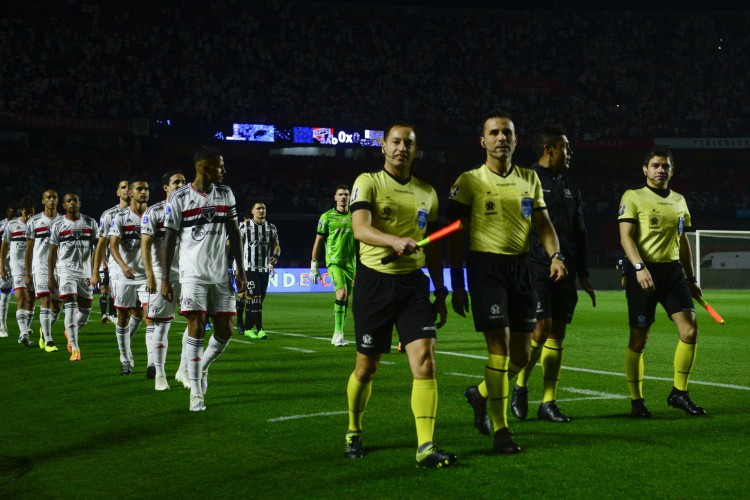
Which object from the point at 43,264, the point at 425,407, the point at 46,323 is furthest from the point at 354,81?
the point at 425,407

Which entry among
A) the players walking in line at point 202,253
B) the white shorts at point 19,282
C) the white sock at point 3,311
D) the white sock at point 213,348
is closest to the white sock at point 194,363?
the players walking in line at point 202,253

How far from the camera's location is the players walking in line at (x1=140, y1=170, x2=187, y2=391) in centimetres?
916

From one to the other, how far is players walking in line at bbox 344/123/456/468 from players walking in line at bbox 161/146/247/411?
236cm

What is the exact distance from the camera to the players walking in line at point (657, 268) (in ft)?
24.4

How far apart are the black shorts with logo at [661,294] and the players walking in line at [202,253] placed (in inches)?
131

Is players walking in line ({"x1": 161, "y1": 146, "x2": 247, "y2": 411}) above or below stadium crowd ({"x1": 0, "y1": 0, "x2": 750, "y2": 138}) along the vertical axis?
below

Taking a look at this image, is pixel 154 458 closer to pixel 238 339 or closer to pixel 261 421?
pixel 261 421

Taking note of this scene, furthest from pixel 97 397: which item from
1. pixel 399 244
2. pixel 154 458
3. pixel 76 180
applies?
pixel 76 180

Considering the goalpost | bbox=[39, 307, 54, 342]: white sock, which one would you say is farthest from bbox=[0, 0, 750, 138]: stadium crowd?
bbox=[39, 307, 54, 342]: white sock

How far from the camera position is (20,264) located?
16.3 meters

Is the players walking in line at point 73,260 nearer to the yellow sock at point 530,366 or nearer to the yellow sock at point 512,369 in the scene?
the yellow sock at point 530,366

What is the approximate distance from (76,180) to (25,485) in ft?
121

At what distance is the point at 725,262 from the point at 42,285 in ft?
107

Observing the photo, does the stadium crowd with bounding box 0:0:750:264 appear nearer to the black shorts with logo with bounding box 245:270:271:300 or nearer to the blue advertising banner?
the blue advertising banner
